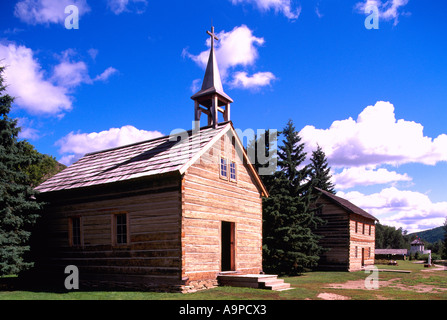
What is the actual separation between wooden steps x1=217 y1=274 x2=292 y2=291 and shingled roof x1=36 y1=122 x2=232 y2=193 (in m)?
5.68

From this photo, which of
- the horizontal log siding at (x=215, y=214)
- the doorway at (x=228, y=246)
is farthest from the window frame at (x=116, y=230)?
the doorway at (x=228, y=246)

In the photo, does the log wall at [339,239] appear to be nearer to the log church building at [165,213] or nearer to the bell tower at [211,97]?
the log church building at [165,213]

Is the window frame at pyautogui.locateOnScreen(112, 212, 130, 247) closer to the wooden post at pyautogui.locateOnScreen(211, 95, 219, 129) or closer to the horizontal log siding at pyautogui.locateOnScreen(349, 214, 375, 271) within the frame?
the wooden post at pyautogui.locateOnScreen(211, 95, 219, 129)

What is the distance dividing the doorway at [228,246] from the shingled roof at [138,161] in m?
4.78

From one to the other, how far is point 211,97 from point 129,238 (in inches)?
348

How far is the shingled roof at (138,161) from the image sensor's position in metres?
16.3

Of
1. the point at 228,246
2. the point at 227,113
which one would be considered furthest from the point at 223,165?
the point at 228,246

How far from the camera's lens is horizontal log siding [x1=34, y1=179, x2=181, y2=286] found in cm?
1528

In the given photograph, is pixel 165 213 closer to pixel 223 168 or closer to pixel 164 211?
pixel 164 211

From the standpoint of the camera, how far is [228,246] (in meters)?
20.1

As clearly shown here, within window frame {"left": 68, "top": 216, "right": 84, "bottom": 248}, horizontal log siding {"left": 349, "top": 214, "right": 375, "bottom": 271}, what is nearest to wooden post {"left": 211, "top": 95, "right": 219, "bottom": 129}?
window frame {"left": 68, "top": 216, "right": 84, "bottom": 248}
